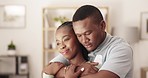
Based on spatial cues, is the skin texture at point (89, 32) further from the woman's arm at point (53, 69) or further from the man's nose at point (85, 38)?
the woman's arm at point (53, 69)

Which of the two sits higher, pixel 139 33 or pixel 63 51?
pixel 63 51

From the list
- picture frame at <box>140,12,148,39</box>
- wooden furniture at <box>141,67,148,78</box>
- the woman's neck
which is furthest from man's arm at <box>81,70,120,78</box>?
picture frame at <box>140,12,148,39</box>

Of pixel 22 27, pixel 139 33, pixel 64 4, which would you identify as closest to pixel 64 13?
pixel 64 4

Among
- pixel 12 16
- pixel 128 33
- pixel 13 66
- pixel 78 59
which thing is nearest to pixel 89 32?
pixel 78 59

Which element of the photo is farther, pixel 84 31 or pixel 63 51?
pixel 63 51

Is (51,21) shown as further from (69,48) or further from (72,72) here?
(72,72)

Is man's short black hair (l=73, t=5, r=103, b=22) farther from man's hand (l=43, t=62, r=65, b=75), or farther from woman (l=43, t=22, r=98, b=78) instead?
man's hand (l=43, t=62, r=65, b=75)

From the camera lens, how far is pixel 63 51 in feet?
4.40

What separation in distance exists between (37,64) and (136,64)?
1738 mm

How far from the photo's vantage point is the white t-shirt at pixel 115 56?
3.71ft

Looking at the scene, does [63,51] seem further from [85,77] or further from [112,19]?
[112,19]

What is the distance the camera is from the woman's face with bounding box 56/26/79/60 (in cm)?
132

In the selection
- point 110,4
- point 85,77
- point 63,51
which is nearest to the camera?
point 85,77

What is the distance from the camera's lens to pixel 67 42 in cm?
133
